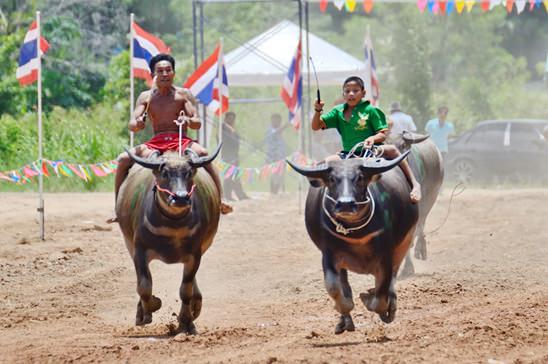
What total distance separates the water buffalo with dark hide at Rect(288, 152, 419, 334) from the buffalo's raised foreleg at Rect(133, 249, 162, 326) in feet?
4.88

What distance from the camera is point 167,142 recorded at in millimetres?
10805

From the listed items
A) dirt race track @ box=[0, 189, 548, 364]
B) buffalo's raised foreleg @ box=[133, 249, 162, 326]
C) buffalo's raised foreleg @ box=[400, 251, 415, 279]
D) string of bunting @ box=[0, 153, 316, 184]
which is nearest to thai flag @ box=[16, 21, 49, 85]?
string of bunting @ box=[0, 153, 316, 184]

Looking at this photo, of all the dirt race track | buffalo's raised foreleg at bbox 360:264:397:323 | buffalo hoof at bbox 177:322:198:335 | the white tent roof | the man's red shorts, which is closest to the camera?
the dirt race track

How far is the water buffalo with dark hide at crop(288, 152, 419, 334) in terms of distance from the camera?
369 inches

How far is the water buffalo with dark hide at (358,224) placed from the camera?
937 centimetres

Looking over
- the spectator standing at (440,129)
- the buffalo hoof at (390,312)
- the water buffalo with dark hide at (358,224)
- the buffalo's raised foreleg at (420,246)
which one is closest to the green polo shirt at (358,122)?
the water buffalo with dark hide at (358,224)

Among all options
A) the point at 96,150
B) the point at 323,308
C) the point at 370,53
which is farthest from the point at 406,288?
the point at 96,150

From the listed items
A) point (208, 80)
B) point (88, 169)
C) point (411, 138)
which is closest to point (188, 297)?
point (411, 138)

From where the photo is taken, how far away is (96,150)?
2472 centimetres

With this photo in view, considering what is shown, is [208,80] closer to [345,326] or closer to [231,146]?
[231,146]

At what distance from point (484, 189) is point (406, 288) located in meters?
15.4

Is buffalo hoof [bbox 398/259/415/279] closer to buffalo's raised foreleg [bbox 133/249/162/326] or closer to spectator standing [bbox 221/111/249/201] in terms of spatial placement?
buffalo's raised foreleg [bbox 133/249/162/326]

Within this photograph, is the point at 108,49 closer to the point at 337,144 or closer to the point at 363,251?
the point at 337,144

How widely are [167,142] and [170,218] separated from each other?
1.11 metres
